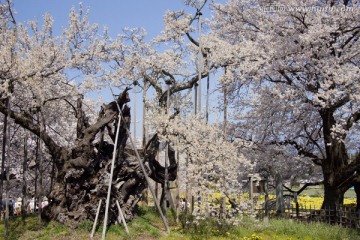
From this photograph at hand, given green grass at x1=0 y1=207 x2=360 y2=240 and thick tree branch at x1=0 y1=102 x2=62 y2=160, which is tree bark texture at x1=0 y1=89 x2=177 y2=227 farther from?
green grass at x1=0 y1=207 x2=360 y2=240

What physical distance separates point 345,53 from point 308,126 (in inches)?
221

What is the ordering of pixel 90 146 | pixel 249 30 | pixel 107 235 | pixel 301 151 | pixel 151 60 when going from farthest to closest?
pixel 151 60
pixel 249 30
pixel 301 151
pixel 90 146
pixel 107 235

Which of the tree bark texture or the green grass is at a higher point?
the tree bark texture

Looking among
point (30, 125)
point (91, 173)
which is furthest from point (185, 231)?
point (30, 125)

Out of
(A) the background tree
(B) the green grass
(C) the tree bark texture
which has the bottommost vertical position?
(B) the green grass

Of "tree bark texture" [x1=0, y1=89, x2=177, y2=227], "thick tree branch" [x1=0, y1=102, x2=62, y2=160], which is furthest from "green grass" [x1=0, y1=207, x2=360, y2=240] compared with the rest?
"thick tree branch" [x1=0, y1=102, x2=62, y2=160]

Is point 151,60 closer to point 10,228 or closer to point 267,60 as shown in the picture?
point 267,60

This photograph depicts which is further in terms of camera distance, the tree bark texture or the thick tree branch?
the thick tree branch

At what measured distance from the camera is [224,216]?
1412cm

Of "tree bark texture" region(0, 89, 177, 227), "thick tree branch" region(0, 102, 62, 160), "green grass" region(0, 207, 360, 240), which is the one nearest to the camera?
"green grass" region(0, 207, 360, 240)

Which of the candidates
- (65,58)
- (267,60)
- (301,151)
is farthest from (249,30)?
(65,58)

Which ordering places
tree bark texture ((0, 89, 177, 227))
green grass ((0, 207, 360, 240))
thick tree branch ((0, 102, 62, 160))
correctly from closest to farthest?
green grass ((0, 207, 360, 240)) → tree bark texture ((0, 89, 177, 227)) → thick tree branch ((0, 102, 62, 160))

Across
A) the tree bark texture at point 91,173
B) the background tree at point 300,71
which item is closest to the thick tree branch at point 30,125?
the tree bark texture at point 91,173

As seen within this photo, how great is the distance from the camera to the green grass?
43.8 ft
